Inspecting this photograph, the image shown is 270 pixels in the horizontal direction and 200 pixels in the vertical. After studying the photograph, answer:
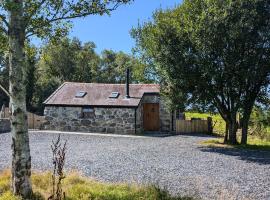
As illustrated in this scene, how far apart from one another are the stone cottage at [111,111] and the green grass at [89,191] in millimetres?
17123

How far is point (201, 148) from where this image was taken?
1862cm

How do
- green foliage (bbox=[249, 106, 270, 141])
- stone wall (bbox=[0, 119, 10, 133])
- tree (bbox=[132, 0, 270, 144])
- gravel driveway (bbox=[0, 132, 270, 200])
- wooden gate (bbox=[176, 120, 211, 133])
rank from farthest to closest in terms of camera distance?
wooden gate (bbox=[176, 120, 211, 133]), green foliage (bbox=[249, 106, 270, 141]), stone wall (bbox=[0, 119, 10, 133]), tree (bbox=[132, 0, 270, 144]), gravel driveway (bbox=[0, 132, 270, 200])

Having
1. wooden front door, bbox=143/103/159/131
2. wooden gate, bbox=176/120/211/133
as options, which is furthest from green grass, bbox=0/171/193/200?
wooden gate, bbox=176/120/211/133

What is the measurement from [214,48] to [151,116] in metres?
10.5

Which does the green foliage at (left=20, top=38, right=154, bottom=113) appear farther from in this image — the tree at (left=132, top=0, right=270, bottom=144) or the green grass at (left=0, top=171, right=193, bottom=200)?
the green grass at (left=0, top=171, right=193, bottom=200)

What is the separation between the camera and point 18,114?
7.80m

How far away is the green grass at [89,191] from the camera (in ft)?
25.8

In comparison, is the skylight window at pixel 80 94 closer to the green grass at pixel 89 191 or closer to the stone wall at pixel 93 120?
the stone wall at pixel 93 120

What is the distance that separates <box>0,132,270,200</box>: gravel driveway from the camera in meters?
9.80

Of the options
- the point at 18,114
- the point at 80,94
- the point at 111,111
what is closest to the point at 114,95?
the point at 111,111

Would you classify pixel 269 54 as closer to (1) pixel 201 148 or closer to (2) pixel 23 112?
(1) pixel 201 148

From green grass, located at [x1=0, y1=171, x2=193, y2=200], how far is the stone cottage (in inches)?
674

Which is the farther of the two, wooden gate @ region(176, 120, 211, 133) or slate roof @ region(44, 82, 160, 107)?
wooden gate @ region(176, 120, 211, 133)

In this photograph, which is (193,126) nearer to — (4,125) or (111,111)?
(111,111)
